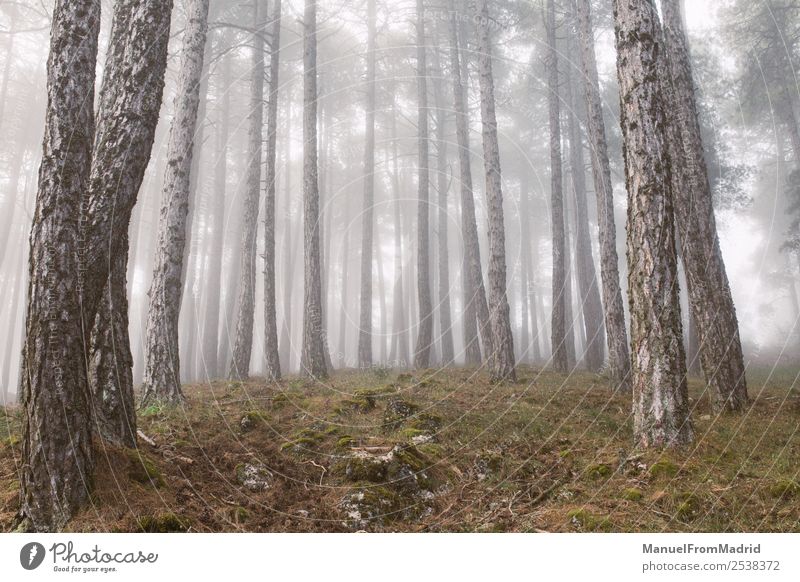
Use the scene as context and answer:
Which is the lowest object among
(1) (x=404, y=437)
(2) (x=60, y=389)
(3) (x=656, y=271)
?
(1) (x=404, y=437)

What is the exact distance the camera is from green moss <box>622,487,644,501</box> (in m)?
4.83

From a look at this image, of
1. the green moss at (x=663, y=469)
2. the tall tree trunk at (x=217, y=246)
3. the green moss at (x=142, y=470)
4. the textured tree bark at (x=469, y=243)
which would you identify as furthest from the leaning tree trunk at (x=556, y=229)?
the tall tree trunk at (x=217, y=246)

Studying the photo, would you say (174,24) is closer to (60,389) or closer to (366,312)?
(366,312)

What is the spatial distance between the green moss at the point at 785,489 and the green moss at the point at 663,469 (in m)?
0.80

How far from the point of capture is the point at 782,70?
1875 cm

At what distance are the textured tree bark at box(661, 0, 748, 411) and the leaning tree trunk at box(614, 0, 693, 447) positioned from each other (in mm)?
1844

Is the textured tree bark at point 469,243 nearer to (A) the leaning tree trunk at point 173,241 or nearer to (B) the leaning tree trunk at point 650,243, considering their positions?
(B) the leaning tree trunk at point 650,243

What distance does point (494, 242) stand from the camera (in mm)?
11977

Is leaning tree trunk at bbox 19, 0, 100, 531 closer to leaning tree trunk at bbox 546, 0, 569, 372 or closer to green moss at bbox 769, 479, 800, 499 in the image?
green moss at bbox 769, 479, 800, 499

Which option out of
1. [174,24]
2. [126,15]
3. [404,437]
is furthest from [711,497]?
[174,24]

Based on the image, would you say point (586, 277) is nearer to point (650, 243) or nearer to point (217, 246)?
point (650, 243)

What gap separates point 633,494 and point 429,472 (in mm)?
2134

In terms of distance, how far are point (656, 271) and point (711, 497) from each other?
2.48 metres
